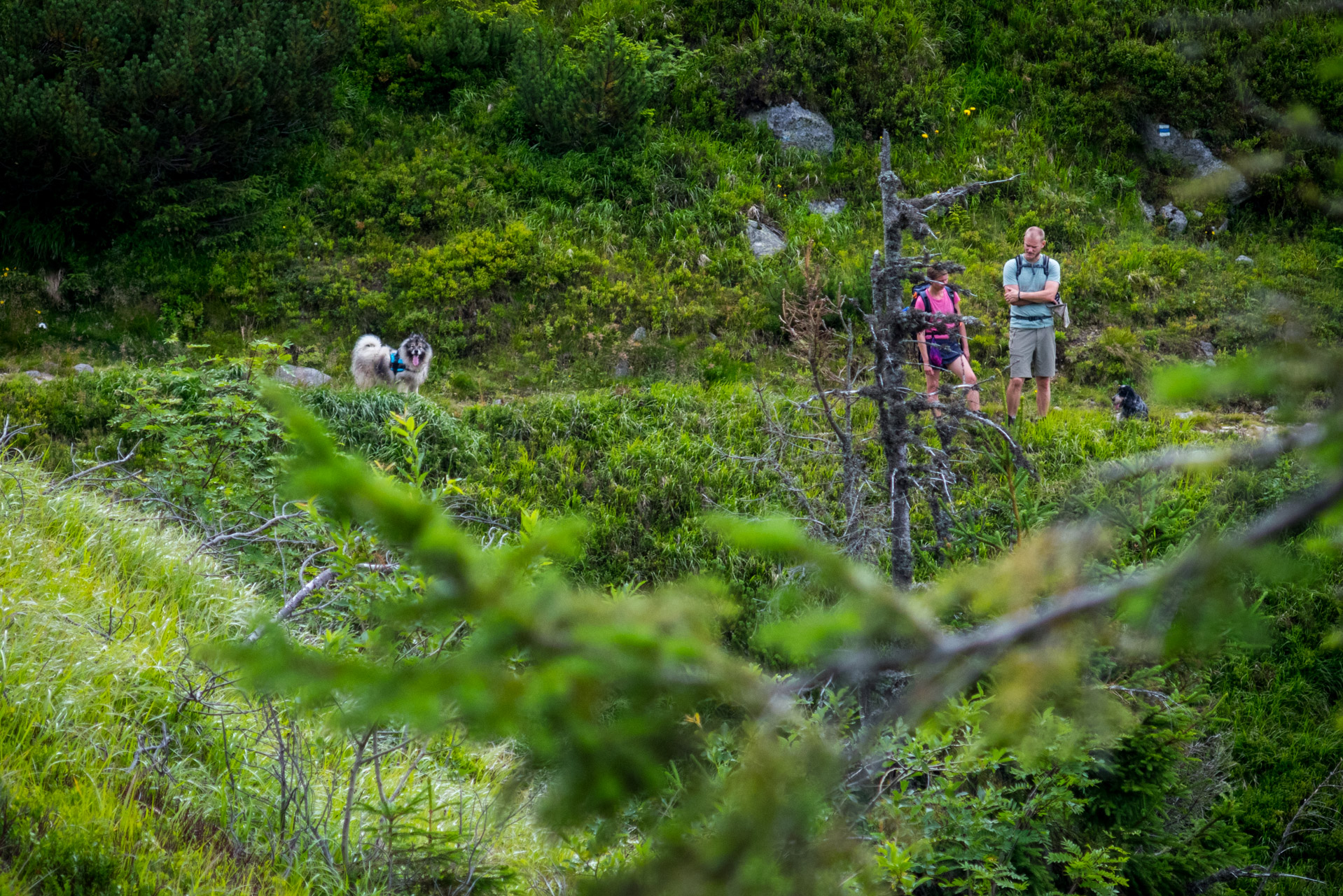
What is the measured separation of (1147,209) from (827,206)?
5154mm

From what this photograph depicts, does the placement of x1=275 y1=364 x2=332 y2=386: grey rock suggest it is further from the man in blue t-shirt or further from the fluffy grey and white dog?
the man in blue t-shirt

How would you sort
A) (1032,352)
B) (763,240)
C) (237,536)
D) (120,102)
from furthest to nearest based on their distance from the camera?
(763,240) < (120,102) < (1032,352) < (237,536)

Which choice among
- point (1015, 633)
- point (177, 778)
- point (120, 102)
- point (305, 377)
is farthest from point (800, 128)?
point (1015, 633)

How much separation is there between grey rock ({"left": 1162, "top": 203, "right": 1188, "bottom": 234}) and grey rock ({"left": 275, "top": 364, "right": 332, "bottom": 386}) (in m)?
12.5

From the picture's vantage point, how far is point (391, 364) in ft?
31.6

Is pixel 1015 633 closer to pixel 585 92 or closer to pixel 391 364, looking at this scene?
pixel 391 364

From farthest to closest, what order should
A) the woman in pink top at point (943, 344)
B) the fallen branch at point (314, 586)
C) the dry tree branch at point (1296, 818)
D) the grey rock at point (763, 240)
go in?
1. the grey rock at point (763, 240)
2. the woman in pink top at point (943, 344)
3. the dry tree branch at point (1296, 818)
4. the fallen branch at point (314, 586)

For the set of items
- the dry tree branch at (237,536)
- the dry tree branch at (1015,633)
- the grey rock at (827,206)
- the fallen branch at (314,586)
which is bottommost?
the grey rock at (827,206)

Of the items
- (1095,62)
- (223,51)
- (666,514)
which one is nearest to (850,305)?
(666,514)

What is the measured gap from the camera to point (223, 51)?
35.7 ft

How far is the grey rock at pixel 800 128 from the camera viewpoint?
1409 centimetres

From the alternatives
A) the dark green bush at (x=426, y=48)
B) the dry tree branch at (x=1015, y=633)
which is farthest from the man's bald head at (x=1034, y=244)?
the dark green bush at (x=426, y=48)

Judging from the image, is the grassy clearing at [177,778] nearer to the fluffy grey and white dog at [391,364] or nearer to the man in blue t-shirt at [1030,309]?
the fluffy grey and white dog at [391,364]

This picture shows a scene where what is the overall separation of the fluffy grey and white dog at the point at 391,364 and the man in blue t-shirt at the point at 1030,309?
6180mm
